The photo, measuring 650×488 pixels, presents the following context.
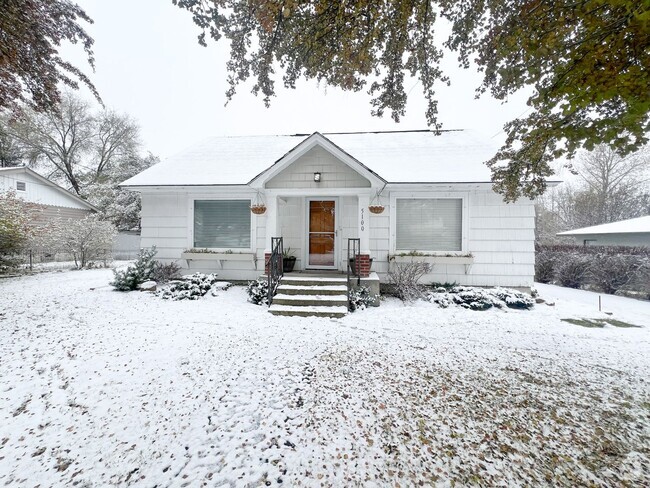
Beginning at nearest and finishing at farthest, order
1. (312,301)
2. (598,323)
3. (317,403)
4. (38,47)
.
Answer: (317,403)
(38,47)
(598,323)
(312,301)

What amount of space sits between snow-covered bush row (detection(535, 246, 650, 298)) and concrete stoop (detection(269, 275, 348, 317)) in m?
8.82

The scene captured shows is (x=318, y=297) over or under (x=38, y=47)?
under

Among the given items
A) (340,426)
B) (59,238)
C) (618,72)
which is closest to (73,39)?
(340,426)

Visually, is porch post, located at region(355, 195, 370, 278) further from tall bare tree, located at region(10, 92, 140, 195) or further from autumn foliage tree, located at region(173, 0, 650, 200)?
tall bare tree, located at region(10, 92, 140, 195)

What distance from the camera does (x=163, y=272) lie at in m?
7.41

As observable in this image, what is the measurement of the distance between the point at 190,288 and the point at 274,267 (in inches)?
90.2

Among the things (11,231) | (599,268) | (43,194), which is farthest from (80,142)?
(599,268)

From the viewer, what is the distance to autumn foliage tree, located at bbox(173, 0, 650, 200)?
2.39 metres

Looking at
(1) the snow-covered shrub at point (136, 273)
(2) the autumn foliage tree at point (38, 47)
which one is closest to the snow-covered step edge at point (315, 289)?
(1) the snow-covered shrub at point (136, 273)

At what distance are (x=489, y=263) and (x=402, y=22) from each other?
600 cm

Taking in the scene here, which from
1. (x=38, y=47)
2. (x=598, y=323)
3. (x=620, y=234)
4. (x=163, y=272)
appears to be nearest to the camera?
(x=38, y=47)

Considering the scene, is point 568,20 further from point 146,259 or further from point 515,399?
point 146,259

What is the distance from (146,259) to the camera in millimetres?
7320

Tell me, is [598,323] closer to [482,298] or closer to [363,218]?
[482,298]
